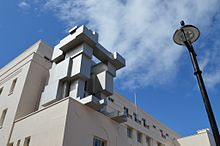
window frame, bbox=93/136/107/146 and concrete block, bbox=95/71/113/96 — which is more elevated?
concrete block, bbox=95/71/113/96

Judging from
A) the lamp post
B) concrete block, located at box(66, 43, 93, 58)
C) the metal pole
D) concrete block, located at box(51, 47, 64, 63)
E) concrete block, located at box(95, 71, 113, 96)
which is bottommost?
the metal pole

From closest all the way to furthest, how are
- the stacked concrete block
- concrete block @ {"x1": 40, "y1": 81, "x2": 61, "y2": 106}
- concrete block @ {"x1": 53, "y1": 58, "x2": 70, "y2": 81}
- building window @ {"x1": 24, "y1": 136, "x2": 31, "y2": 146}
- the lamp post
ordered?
the lamp post, building window @ {"x1": 24, "y1": 136, "x2": 31, "y2": 146}, concrete block @ {"x1": 40, "y1": 81, "x2": 61, "y2": 106}, the stacked concrete block, concrete block @ {"x1": 53, "y1": 58, "x2": 70, "y2": 81}

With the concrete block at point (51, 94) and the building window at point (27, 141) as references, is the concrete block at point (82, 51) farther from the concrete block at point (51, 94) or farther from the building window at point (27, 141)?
the building window at point (27, 141)

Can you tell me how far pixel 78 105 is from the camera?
1155 cm

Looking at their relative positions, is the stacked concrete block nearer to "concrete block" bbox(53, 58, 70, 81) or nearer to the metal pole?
"concrete block" bbox(53, 58, 70, 81)

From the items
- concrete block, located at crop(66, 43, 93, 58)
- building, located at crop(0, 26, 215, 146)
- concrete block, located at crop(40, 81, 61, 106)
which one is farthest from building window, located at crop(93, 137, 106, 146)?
concrete block, located at crop(66, 43, 93, 58)

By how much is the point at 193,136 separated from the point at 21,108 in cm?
2290

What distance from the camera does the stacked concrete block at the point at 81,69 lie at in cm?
1331

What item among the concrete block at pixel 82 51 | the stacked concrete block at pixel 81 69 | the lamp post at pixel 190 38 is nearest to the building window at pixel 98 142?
the stacked concrete block at pixel 81 69

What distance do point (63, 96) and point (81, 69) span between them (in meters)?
1.91

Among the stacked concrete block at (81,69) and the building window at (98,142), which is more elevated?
the stacked concrete block at (81,69)

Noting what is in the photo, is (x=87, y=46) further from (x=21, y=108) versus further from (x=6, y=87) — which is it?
(x=6, y=87)

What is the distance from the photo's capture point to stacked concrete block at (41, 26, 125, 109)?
1331 cm

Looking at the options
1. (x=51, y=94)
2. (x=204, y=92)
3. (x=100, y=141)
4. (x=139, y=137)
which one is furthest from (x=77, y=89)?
(x=139, y=137)
